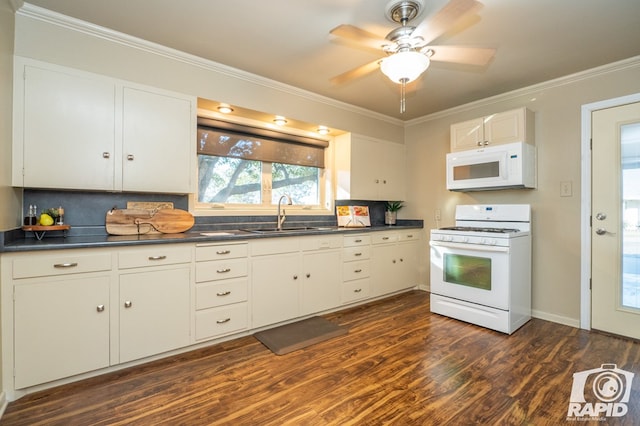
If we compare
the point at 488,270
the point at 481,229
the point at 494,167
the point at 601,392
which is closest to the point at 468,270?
the point at 488,270

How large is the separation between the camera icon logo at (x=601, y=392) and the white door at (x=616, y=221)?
29.9 inches

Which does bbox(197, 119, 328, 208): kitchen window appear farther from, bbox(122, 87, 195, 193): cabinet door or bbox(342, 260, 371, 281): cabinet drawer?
bbox(342, 260, 371, 281): cabinet drawer

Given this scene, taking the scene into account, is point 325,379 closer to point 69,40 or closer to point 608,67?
point 69,40

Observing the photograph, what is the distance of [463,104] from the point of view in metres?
3.68

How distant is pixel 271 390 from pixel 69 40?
2.76 m

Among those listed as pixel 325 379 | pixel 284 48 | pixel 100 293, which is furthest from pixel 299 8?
pixel 325 379

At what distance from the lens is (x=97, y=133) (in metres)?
2.14

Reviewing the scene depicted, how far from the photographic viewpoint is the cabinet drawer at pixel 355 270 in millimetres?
3297

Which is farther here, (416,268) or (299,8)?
(416,268)

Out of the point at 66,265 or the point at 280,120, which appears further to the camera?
the point at 280,120

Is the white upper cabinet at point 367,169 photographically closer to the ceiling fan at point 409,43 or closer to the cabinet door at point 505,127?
the cabinet door at point 505,127

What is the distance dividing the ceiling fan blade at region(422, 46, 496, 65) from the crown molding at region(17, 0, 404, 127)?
1.60m

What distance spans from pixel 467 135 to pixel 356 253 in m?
1.85

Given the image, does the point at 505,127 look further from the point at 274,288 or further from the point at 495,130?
the point at 274,288
